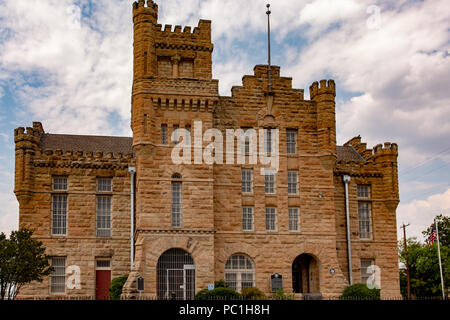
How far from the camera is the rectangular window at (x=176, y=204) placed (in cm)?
3916

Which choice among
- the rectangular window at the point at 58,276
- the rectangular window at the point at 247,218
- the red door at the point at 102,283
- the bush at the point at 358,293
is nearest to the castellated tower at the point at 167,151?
the rectangular window at the point at 247,218

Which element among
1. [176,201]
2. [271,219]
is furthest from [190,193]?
[271,219]

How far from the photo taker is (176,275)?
38.4m

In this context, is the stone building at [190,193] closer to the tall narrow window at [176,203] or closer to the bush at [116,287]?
the tall narrow window at [176,203]

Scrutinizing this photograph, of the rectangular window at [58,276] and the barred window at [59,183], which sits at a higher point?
the barred window at [59,183]

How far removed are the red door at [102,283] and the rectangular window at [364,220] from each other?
58.4ft

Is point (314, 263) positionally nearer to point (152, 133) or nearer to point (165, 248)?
point (165, 248)

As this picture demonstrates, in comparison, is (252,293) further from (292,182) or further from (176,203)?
(292,182)

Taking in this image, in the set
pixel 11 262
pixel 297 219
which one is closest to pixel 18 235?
pixel 11 262

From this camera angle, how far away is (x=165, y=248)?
38219mm

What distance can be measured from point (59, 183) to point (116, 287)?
8.20 metres

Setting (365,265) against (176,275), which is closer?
(176,275)

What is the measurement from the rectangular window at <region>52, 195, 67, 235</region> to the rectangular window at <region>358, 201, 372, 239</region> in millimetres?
20519
